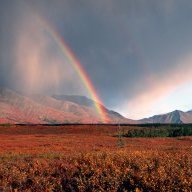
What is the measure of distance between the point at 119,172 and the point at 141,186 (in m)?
1.52

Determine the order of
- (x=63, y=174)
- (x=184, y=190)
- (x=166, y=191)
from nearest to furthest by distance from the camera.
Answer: (x=184, y=190) → (x=166, y=191) → (x=63, y=174)

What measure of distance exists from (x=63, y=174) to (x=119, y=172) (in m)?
3.34

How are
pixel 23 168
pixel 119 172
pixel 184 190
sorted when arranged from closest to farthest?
pixel 184 190 → pixel 119 172 → pixel 23 168

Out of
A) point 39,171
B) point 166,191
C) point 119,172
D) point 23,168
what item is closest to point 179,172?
point 166,191

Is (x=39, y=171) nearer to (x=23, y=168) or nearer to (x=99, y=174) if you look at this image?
(x=23, y=168)

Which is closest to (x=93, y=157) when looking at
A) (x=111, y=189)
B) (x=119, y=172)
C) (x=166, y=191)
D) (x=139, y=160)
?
(x=139, y=160)

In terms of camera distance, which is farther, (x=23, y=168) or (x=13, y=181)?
(x=23, y=168)

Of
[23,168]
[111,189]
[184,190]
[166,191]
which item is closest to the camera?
[184,190]

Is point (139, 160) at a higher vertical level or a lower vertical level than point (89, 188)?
higher

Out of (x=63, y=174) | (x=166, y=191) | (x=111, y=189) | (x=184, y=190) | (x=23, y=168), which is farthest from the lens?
(x=23, y=168)

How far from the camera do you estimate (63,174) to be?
1978cm

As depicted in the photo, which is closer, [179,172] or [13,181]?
[179,172]

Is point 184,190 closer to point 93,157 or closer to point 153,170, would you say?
point 153,170

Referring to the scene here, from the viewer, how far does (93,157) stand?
904 inches
